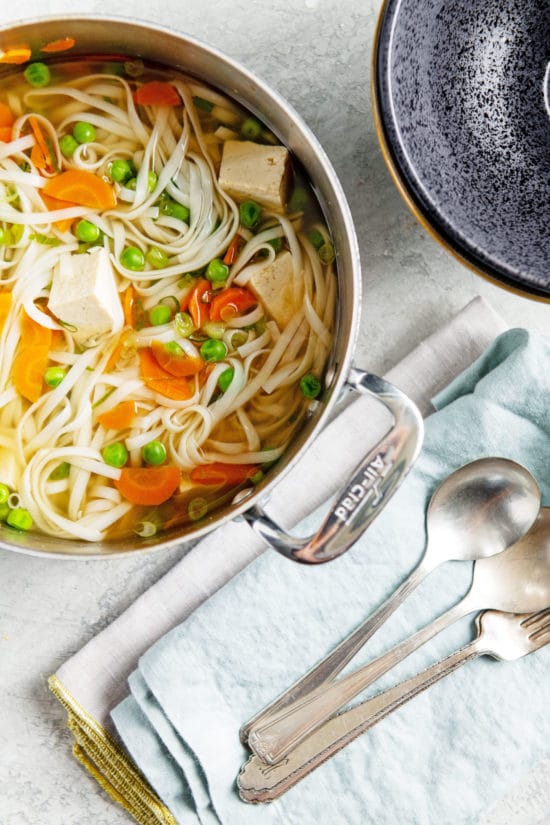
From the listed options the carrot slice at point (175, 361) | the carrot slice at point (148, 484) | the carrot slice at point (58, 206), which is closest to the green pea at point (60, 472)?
the carrot slice at point (148, 484)

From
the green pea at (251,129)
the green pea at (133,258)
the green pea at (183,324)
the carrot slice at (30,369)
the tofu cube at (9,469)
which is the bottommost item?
the tofu cube at (9,469)

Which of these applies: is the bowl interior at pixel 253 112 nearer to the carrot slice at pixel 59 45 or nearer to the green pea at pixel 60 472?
the carrot slice at pixel 59 45

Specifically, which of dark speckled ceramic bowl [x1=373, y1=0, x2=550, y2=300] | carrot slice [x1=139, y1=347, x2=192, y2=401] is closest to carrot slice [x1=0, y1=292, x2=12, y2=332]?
carrot slice [x1=139, y1=347, x2=192, y2=401]

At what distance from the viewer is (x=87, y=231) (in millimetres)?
1944

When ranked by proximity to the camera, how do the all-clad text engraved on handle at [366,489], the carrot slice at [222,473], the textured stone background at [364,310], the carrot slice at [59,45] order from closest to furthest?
the all-clad text engraved on handle at [366,489]
the carrot slice at [59,45]
the carrot slice at [222,473]
the textured stone background at [364,310]

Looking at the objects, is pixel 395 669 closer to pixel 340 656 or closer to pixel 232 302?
pixel 340 656

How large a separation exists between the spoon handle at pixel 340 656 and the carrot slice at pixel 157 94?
4.03ft

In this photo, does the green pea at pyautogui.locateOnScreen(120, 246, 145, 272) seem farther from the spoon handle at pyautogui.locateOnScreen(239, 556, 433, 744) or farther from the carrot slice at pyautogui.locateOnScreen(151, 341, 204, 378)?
the spoon handle at pyautogui.locateOnScreen(239, 556, 433, 744)

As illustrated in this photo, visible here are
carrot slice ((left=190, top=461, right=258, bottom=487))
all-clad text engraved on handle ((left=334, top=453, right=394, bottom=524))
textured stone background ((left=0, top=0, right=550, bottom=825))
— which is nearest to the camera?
all-clad text engraved on handle ((left=334, top=453, right=394, bottom=524))

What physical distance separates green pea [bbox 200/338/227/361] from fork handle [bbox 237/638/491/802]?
2.90 ft

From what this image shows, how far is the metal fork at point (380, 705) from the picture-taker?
6.48 feet

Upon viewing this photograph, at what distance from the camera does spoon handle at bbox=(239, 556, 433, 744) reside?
2.01 meters

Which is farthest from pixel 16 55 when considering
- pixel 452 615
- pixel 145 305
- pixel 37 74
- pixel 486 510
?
pixel 452 615

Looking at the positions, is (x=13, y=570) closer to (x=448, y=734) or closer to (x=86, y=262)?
(x=86, y=262)
